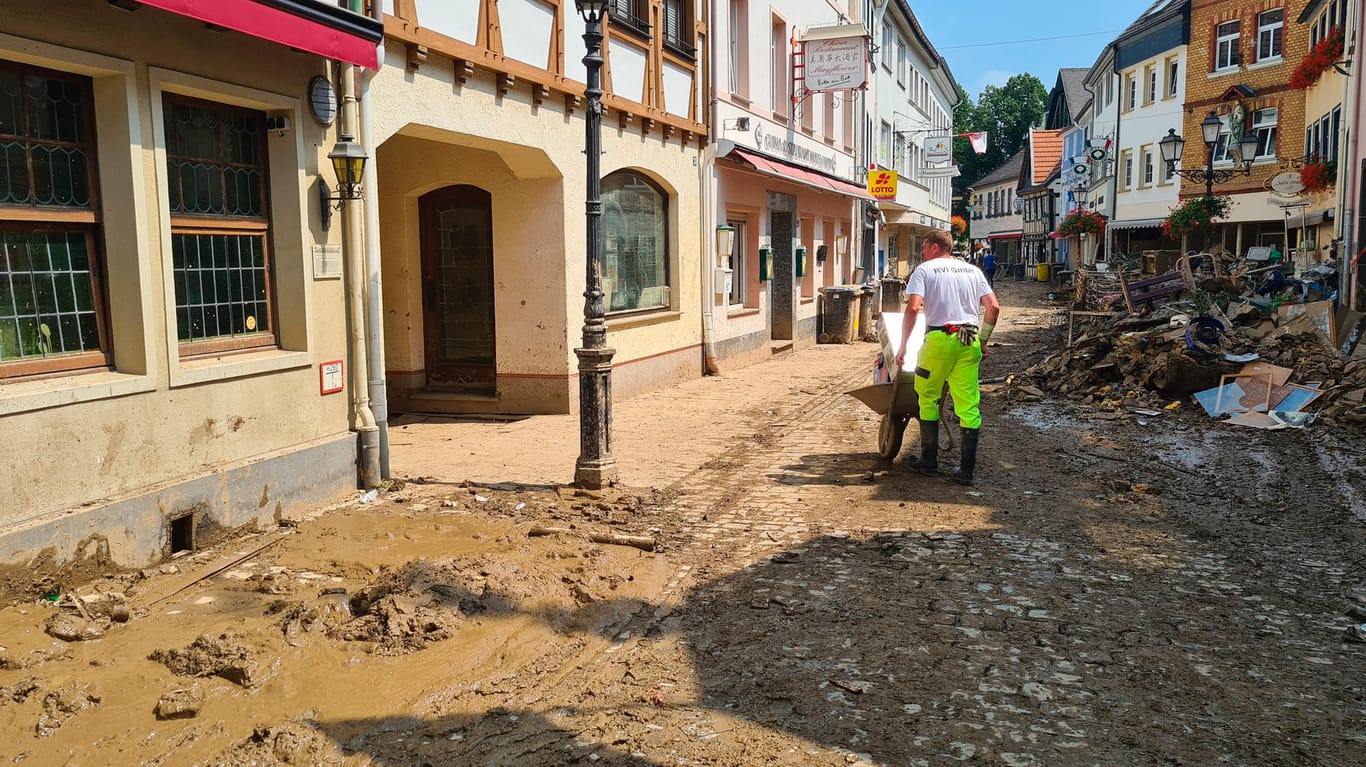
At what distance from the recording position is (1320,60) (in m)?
19.6

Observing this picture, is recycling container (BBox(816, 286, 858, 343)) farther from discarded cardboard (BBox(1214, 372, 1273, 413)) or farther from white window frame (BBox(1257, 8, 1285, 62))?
white window frame (BBox(1257, 8, 1285, 62))

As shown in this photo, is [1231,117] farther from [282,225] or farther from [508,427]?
[282,225]

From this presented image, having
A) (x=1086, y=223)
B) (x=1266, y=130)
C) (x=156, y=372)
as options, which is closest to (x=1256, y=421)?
(x=156, y=372)

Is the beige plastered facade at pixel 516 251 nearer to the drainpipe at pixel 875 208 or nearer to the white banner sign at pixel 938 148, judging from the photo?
the drainpipe at pixel 875 208

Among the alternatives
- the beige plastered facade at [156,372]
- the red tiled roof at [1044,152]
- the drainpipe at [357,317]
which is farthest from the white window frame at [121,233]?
the red tiled roof at [1044,152]

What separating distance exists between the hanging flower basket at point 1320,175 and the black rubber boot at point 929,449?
51.5 feet

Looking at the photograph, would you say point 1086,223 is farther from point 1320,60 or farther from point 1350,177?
point 1350,177

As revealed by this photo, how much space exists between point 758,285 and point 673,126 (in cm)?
442

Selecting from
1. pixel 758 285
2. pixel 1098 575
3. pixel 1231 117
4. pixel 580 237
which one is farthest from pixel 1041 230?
pixel 1098 575

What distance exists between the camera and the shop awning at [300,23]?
526 centimetres

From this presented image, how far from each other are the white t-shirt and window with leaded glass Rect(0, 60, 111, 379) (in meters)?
5.15

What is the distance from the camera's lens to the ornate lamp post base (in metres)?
7.38

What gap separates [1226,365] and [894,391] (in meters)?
4.69

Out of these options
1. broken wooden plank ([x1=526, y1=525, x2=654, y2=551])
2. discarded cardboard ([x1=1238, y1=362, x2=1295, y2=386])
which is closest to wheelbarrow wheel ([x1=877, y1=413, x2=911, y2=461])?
→ broken wooden plank ([x1=526, y1=525, x2=654, y2=551])
